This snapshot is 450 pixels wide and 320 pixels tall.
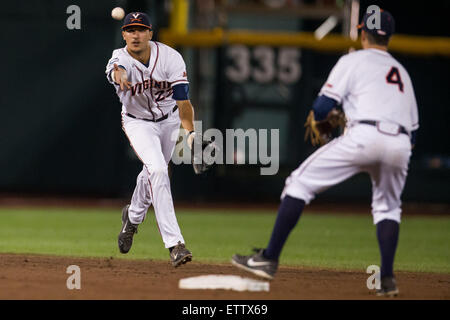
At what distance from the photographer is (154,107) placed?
7062mm

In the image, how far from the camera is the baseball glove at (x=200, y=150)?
6.97 meters

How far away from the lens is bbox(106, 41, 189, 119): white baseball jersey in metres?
6.83

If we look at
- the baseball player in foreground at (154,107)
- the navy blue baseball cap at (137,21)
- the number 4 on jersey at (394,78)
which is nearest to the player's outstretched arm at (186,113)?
the baseball player in foreground at (154,107)

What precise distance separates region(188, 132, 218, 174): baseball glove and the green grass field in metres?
1.21

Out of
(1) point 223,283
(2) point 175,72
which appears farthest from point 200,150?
(1) point 223,283

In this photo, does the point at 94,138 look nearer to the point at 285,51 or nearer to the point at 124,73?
the point at 285,51

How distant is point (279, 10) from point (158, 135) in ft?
30.5

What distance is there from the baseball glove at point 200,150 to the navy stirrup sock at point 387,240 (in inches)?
79.8

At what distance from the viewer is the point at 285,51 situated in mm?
15383

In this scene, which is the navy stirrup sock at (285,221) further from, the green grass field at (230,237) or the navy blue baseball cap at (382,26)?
the green grass field at (230,237)

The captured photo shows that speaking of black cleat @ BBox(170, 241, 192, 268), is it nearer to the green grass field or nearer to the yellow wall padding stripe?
the green grass field

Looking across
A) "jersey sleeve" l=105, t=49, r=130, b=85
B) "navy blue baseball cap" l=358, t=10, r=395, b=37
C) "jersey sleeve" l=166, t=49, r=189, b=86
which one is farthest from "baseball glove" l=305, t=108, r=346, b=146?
"jersey sleeve" l=105, t=49, r=130, b=85

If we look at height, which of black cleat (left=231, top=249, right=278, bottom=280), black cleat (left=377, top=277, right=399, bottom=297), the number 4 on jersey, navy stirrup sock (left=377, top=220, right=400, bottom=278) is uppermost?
the number 4 on jersey

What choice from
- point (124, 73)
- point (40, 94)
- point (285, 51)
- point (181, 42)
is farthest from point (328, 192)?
point (124, 73)
